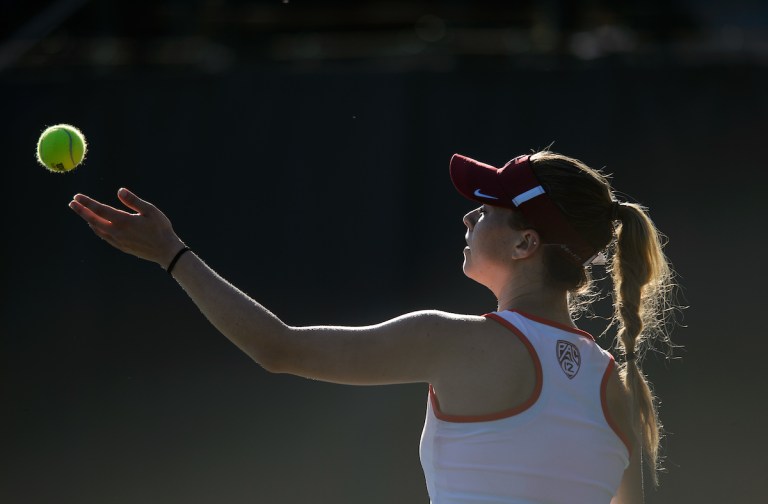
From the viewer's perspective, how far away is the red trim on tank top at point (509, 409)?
163cm

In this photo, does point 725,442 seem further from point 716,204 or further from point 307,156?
point 307,156

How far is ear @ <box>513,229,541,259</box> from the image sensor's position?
6.13ft

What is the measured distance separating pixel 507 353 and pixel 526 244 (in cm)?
29

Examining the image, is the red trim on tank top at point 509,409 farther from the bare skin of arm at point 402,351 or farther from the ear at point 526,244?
the ear at point 526,244

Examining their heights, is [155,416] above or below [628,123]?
below

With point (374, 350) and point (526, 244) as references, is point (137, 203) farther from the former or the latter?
point (526, 244)

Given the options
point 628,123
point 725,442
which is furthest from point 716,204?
point 725,442

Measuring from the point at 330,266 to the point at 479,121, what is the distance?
1.02 metres

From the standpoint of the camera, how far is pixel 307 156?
15.6 ft

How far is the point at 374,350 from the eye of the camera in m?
1.64

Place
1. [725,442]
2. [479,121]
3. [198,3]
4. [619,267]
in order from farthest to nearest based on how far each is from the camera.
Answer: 1. [198,3]
2. [479,121]
3. [725,442]
4. [619,267]

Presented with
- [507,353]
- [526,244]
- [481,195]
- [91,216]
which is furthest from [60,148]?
[507,353]

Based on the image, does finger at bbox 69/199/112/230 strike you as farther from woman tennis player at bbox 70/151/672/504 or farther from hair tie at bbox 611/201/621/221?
hair tie at bbox 611/201/621/221

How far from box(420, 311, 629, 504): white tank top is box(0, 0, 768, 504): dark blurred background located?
9.25ft
